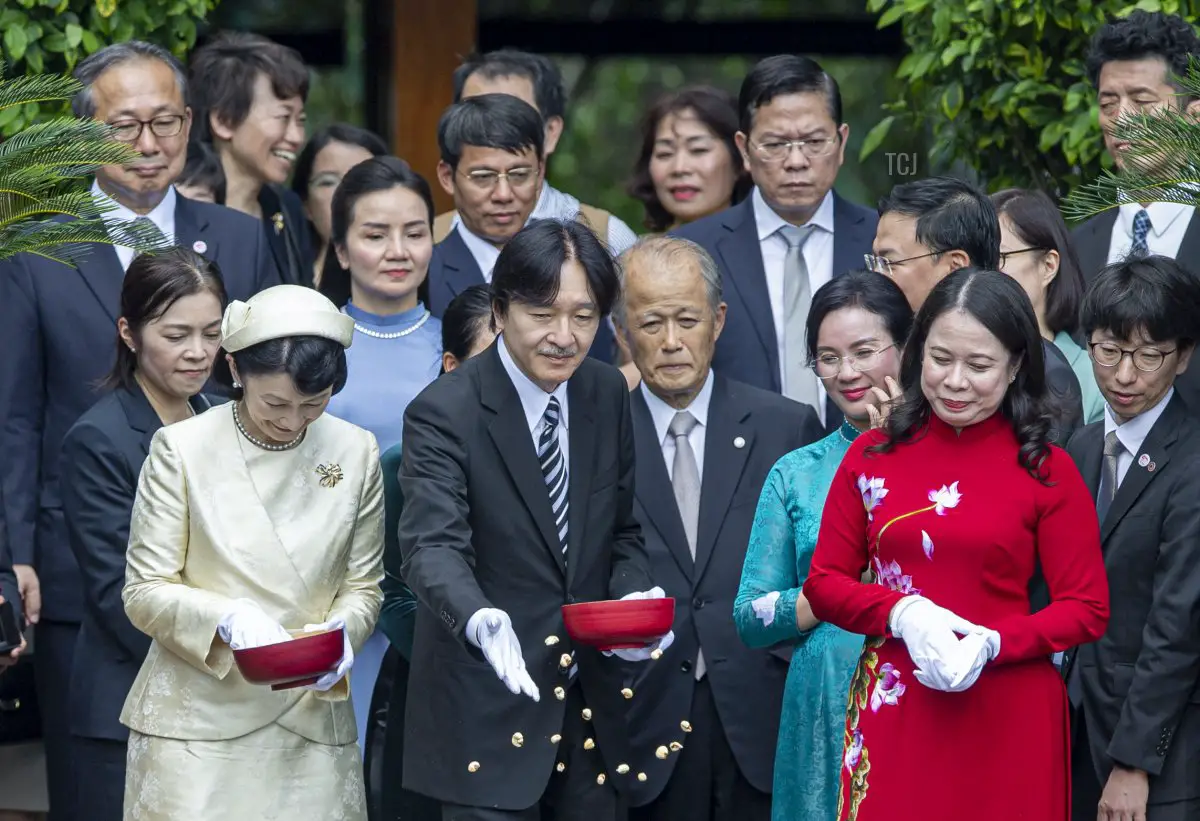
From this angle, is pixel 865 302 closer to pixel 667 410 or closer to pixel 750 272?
pixel 667 410

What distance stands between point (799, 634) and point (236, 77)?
3.17m

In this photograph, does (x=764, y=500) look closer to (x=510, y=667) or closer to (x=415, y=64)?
(x=510, y=667)

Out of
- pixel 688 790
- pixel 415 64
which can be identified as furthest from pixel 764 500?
pixel 415 64

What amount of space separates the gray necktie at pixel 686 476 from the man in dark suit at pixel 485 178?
0.90 m

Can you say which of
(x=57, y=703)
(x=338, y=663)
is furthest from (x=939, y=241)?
(x=57, y=703)

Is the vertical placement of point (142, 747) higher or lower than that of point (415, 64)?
lower

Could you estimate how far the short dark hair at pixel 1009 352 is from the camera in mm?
3975

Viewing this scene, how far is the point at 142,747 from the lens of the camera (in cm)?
420

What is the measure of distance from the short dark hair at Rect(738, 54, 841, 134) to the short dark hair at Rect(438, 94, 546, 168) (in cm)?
66

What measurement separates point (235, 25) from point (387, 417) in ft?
11.2

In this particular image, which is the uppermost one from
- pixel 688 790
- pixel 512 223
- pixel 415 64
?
pixel 415 64

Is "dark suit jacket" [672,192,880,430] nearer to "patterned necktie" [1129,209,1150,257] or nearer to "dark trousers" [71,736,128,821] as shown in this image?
"patterned necktie" [1129,209,1150,257]

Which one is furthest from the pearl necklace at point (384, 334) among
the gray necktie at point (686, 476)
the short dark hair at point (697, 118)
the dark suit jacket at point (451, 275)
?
the short dark hair at point (697, 118)

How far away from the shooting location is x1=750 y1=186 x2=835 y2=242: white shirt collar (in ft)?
18.8
